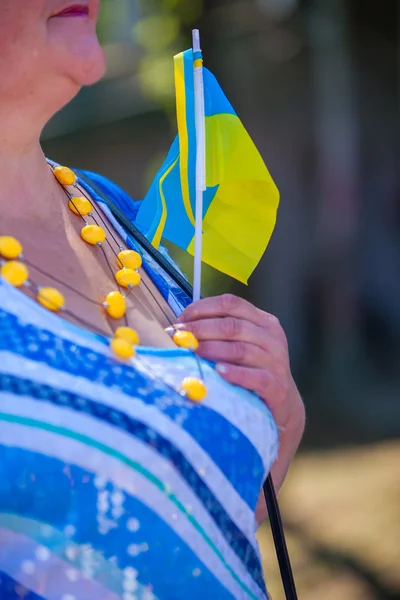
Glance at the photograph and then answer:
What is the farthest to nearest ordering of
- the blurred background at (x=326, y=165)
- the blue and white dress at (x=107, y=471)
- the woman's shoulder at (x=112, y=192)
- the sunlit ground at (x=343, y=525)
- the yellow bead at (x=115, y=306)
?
the blurred background at (x=326, y=165)
the sunlit ground at (x=343, y=525)
the woman's shoulder at (x=112, y=192)
the yellow bead at (x=115, y=306)
the blue and white dress at (x=107, y=471)

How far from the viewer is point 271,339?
133cm

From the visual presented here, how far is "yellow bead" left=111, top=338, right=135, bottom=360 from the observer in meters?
1.12

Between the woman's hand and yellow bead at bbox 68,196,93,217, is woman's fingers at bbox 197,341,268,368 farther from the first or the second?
yellow bead at bbox 68,196,93,217

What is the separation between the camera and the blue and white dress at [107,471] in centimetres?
101

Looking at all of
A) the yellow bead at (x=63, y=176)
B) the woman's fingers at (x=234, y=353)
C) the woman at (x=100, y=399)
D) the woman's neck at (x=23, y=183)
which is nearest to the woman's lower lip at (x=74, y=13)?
the woman at (x=100, y=399)

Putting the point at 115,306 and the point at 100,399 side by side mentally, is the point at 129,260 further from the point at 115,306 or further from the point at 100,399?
the point at 100,399

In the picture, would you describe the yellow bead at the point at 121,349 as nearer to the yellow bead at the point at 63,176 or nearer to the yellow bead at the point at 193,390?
the yellow bead at the point at 193,390

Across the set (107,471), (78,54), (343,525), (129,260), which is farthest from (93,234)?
(343,525)

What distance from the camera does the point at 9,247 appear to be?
1.15 meters

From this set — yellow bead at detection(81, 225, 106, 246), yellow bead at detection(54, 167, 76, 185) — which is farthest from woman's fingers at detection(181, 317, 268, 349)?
yellow bead at detection(54, 167, 76, 185)

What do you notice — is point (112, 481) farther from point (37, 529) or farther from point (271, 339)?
point (271, 339)

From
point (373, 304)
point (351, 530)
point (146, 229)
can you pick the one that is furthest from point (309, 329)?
point (146, 229)

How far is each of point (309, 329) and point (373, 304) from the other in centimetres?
66

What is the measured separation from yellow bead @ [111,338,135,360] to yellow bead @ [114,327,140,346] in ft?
0.08
